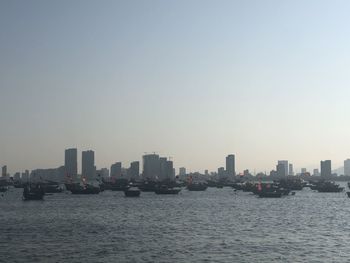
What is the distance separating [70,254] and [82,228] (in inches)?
1177

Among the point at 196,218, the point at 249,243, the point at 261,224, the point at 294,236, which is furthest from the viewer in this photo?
the point at 196,218

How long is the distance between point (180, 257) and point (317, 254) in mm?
17562

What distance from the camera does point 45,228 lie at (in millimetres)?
93625

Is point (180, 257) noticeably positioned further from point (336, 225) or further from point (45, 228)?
point (336, 225)

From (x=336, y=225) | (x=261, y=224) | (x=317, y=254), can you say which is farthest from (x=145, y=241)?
(x=336, y=225)

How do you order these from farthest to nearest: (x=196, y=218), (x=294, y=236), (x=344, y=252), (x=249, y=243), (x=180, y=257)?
1. (x=196, y=218)
2. (x=294, y=236)
3. (x=249, y=243)
4. (x=344, y=252)
5. (x=180, y=257)

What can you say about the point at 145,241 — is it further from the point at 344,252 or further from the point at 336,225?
the point at 336,225

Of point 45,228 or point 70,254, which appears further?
point 45,228

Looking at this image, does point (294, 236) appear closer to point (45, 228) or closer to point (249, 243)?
point (249, 243)

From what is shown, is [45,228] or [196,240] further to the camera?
[45,228]

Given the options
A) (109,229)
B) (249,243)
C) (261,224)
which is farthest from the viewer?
(261,224)

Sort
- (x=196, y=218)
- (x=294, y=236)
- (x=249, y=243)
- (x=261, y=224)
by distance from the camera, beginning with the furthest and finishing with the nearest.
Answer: (x=196, y=218)
(x=261, y=224)
(x=294, y=236)
(x=249, y=243)

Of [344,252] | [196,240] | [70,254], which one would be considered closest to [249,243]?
[196,240]

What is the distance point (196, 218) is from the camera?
115m
